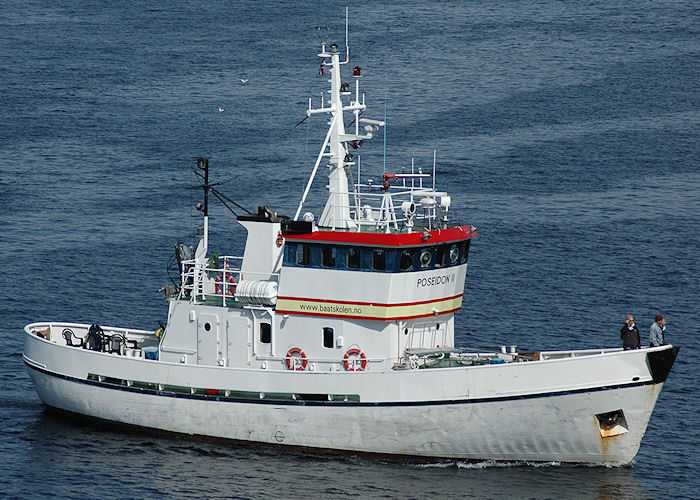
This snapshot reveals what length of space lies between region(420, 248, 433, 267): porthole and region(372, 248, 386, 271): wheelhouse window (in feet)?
4.02

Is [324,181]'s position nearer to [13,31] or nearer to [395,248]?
[395,248]

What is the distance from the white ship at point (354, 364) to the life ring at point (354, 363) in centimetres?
5

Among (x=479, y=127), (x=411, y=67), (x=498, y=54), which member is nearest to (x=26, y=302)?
(x=479, y=127)

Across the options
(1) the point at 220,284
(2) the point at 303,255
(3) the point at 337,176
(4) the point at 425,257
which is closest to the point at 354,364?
(2) the point at 303,255

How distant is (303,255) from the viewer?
123 ft


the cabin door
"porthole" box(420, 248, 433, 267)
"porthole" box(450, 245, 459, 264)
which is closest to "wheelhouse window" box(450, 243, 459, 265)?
"porthole" box(450, 245, 459, 264)

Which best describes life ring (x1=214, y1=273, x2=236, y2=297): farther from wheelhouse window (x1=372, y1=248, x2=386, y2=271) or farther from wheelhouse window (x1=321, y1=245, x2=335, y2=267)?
wheelhouse window (x1=372, y1=248, x2=386, y2=271)

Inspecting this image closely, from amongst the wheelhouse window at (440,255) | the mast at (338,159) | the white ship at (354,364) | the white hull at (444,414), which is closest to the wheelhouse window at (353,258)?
the white ship at (354,364)

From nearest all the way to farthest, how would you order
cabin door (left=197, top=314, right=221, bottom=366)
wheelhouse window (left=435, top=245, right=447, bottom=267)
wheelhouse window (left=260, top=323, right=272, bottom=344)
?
1. wheelhouse window (left=435, top=245, right=447, bottom=267)
2. wheelhouse window (left=260, top=323, right=272, bottom=344)
3. cabin door (left=197, top=314, right=221, bottom=366)

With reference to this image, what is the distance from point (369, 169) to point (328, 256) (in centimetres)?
3259

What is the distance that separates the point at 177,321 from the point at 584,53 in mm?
64134

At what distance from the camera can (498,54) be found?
313 feet

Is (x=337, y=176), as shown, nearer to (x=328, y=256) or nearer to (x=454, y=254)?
(x=328, y=256)

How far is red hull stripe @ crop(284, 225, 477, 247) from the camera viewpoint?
36.0 meters
